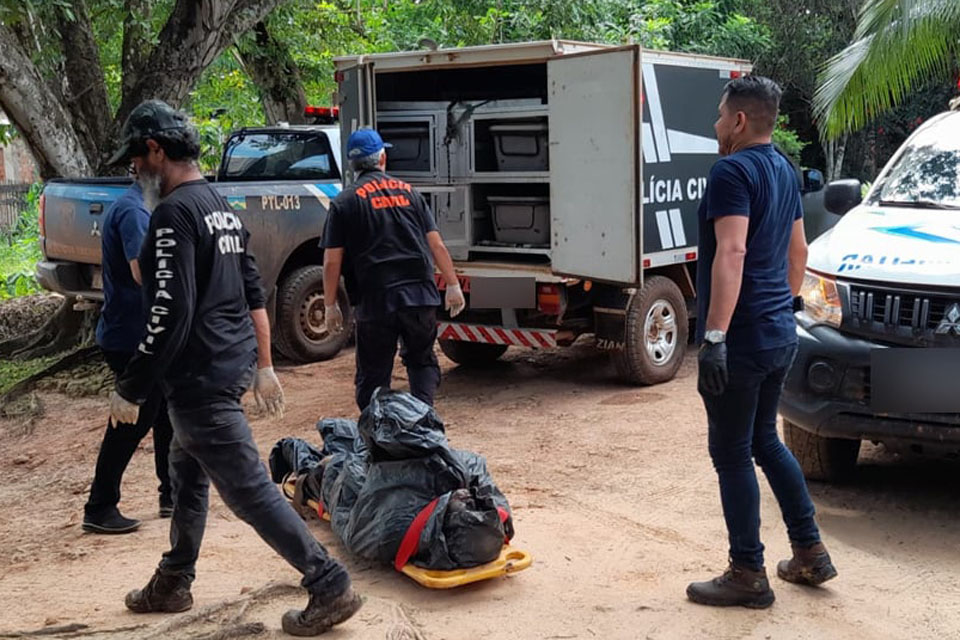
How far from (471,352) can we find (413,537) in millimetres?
4790

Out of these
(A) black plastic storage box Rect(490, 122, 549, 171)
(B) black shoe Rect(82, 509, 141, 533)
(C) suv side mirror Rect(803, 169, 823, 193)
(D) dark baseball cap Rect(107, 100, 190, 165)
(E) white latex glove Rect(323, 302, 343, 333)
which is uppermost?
(A) black plastic storage box Rect(490, 122, 549, 171)

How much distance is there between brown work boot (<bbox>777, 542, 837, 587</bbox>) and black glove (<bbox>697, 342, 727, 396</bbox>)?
0.83 meters

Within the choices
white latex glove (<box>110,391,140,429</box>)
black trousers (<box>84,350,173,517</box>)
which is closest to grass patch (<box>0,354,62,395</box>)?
black trousers (<box>84,350,173,517</box>)

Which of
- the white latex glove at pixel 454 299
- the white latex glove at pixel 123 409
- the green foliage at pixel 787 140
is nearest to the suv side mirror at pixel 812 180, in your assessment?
the white latex glove at pixel 454 299

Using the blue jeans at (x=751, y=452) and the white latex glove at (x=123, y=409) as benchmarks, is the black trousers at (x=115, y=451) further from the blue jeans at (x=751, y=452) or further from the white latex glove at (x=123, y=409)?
the blue jeans at (x=751, y=452)

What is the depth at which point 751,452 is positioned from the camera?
13.5 ft

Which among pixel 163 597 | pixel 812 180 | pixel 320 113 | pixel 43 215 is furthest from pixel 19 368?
pixel 812 180

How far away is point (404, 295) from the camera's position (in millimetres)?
5824

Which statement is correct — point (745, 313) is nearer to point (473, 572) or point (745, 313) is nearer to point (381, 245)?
point (473, 572)

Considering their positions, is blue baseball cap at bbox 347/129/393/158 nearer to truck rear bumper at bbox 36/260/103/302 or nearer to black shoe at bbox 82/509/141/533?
black shoe at bbox 82/509/141/533

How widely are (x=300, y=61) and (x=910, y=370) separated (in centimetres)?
1069

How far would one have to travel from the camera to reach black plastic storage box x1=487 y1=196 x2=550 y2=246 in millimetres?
8562

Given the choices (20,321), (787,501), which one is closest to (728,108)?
(787,501)

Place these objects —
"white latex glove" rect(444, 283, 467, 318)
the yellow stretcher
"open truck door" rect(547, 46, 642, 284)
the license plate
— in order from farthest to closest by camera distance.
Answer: "open truck door" rect(547, 46, 642, 284), "white latex glove" rect(444, 283, 467, 318), the license plate, the yellow stretcher
